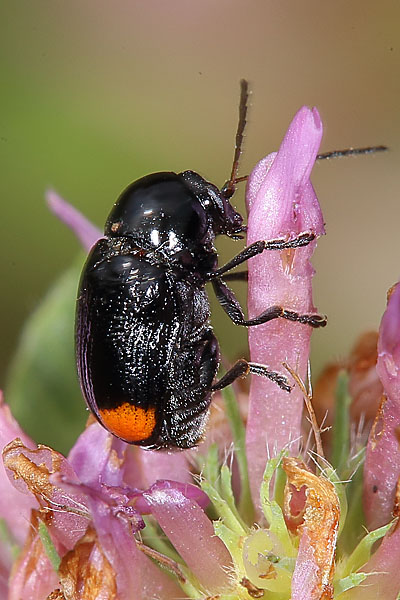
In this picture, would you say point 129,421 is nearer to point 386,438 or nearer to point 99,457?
point 99,457

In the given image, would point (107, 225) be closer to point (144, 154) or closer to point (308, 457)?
point (308, 457)

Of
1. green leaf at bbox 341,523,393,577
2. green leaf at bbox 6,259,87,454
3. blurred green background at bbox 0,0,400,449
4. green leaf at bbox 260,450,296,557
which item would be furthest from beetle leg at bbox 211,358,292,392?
blurred green background at bbox 0,0,400,449

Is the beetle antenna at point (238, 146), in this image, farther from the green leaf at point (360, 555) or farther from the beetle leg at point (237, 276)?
the green leaf at point (360, 555)

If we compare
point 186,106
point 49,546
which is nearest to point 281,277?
point 49,546

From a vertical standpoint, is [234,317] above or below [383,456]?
above

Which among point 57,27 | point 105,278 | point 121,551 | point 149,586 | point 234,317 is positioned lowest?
point 149,586

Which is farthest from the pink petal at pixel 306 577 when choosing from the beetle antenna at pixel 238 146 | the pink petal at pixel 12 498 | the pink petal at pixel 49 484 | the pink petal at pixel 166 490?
the beetle antenna at pixel 238 146

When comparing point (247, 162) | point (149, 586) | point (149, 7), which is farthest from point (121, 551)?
point (149, 7)
